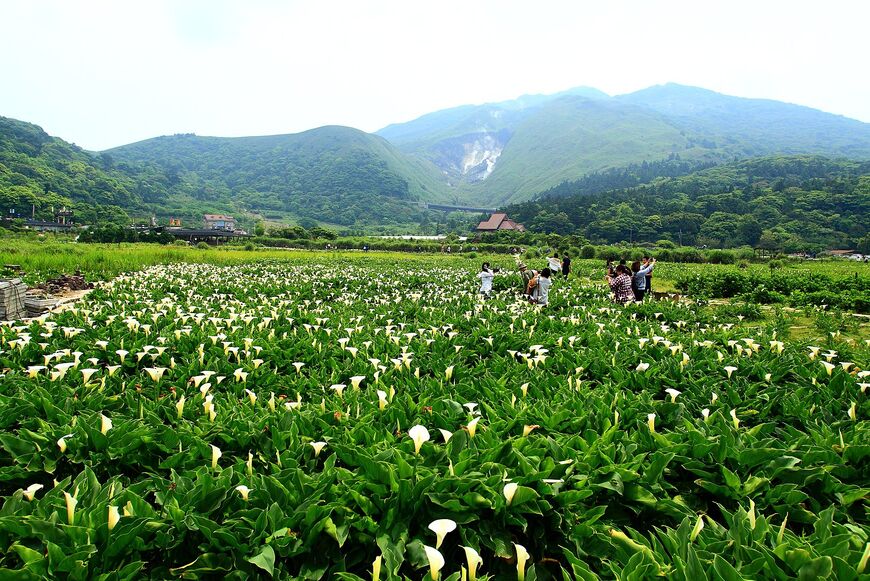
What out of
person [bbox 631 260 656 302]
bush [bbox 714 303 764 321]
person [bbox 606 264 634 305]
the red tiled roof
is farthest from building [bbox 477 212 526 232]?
bush [bbox 714 303 764 321]

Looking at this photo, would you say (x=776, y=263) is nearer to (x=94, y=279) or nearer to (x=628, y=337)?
(x=628, y=337)

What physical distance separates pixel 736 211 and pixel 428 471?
103 m

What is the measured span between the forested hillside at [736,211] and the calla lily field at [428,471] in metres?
79.5

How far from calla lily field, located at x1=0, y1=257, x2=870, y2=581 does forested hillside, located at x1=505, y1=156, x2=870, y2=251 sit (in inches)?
3130

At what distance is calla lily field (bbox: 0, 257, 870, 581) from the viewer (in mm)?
2311

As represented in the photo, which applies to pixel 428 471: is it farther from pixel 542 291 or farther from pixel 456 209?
pixel 456 209

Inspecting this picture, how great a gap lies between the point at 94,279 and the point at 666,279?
1131 inches

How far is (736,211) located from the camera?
87.6m

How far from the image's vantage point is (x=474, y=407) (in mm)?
4242

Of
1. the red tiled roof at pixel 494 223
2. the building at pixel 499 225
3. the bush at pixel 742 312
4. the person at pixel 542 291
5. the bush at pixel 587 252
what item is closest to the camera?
the bush at pixel 742 312

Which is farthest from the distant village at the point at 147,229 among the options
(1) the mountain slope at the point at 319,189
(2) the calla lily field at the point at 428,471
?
(1) the mountain slope at the point at 319,189

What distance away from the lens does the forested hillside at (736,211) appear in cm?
7494

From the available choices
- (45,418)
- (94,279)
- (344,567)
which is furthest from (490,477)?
(94,279)

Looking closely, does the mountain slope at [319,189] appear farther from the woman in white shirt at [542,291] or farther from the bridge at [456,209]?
the woman in white shirt at [542,291]
